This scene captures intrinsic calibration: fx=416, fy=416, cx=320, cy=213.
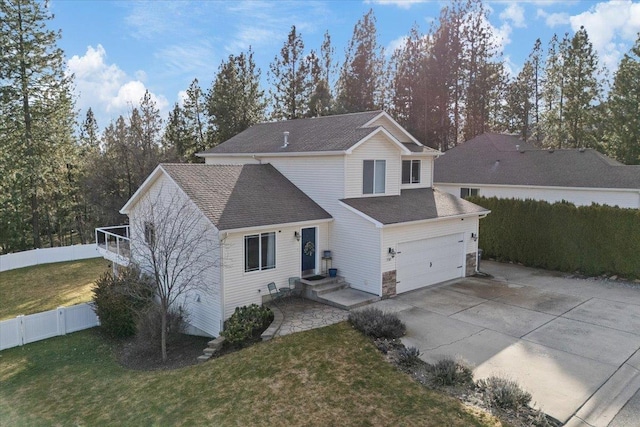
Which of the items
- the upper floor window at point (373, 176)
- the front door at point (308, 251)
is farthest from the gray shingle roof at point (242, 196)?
the upper floor window at point (373, 176)

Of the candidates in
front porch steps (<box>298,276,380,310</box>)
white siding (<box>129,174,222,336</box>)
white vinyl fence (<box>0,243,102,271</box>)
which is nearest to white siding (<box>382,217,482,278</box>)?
front porch steps (<box>298,276,380,310</box>)

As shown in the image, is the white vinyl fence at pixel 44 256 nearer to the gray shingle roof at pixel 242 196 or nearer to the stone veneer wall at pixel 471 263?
the gray shingle roof at pixel 242 196

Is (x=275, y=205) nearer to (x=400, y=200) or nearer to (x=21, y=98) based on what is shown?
(x=400, y=200)

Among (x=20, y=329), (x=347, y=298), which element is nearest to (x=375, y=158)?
(x=347, y=298)

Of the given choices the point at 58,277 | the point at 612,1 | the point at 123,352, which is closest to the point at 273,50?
the point at 58,277

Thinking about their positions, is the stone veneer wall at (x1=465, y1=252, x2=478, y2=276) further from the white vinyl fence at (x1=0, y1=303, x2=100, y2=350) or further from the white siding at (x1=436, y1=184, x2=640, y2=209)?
the white vinyl fence at (x1=0, y1=303, x2=100, y2=350)

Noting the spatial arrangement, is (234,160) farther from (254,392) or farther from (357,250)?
(254,392)
